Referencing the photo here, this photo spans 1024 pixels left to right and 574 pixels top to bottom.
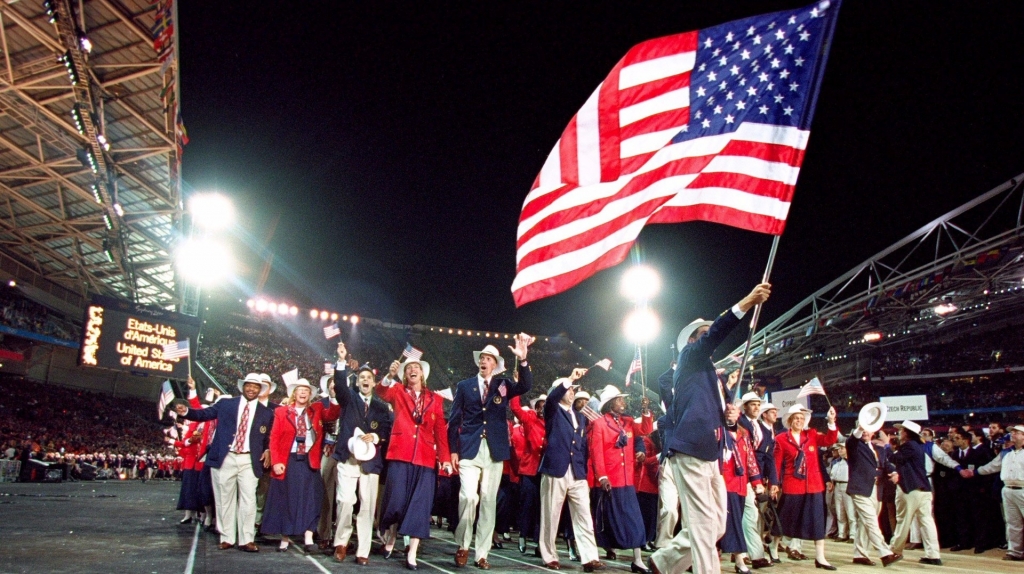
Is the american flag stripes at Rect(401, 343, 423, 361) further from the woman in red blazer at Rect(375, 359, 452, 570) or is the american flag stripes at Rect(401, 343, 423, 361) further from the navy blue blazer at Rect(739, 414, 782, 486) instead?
the navy blue blazer at Rect(739, 414, 782, 486)

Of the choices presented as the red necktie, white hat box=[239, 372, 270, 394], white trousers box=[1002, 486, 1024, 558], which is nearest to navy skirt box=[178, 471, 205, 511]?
white hat box=[239, 372, 270, 394]

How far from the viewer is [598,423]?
7754mm

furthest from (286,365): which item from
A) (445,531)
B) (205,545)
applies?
(205,545)

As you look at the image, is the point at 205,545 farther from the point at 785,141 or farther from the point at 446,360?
the point at 446,360

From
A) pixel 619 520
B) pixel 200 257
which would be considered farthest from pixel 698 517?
pixel 200 257

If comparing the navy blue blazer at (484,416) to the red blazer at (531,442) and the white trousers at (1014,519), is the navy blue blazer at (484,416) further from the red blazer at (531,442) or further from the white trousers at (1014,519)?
the white trousers at (1014,519)

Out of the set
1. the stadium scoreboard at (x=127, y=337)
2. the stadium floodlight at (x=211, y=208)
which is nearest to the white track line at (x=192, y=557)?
the stadium scoreboard at (x=127, y=337)

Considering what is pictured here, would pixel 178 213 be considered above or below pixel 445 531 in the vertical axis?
above

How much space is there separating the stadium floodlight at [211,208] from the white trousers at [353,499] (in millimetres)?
16774

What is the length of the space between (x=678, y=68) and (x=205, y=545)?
264 inches

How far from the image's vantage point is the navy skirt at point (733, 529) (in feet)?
21.5

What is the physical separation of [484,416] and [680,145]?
128 inches

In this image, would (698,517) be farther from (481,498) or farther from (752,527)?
(752,527)

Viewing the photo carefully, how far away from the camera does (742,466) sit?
6.93m
